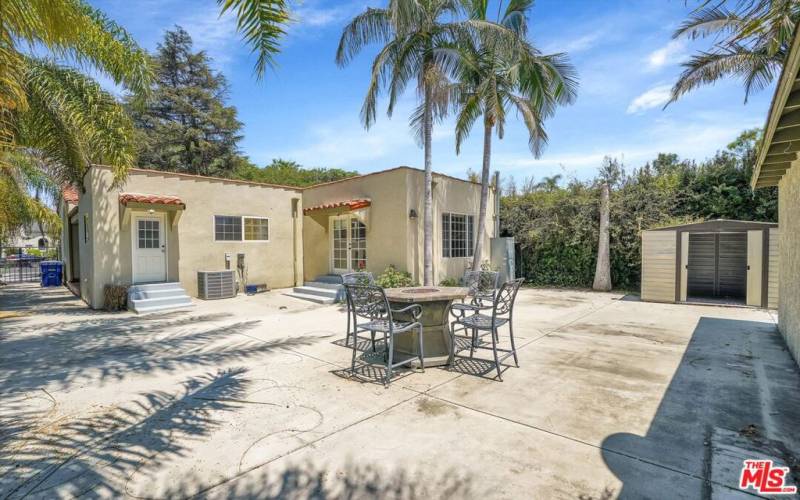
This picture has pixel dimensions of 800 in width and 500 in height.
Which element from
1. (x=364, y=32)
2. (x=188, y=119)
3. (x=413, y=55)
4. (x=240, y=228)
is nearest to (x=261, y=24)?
(x=413, y=55)

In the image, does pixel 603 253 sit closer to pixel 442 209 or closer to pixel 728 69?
pixel 442 209

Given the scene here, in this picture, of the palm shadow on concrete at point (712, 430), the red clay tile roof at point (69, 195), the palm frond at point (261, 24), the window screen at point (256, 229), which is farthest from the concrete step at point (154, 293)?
the palm shadow on concrete at point (712, 430)

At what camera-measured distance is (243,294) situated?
41.7 feet

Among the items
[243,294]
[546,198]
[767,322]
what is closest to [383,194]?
[243,294]

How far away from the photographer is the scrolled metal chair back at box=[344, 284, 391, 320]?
506 cm

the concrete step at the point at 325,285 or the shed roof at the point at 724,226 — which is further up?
the shed roof at the point at 724,226

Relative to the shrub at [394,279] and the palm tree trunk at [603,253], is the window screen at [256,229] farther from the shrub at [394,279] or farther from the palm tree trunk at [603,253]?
the palm tree trunk at [603,253]

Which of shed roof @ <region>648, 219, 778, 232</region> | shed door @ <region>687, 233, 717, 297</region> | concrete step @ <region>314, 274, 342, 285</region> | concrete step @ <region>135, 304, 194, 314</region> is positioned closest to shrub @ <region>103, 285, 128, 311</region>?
concrete step @ <region>135, 304, 194, 314</region>

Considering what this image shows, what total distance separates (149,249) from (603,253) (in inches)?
583

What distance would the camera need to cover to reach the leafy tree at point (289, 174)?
32281 millimetres

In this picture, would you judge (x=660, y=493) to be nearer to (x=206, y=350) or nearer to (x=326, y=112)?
(x=206, y=350)

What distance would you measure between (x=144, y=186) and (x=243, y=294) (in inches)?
172

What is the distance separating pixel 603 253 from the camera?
42.8ft

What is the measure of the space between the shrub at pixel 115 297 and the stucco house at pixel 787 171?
43.5ft
